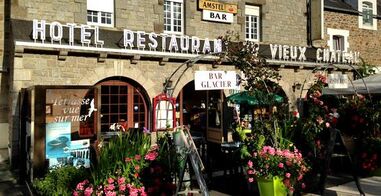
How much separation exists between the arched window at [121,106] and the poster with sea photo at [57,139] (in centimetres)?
355

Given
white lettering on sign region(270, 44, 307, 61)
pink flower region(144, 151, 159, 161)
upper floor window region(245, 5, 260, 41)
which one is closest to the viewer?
pink flower region(144, 151, 159, 161)

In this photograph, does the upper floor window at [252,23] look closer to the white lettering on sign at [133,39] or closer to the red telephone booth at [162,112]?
the white lettering on sign at [133,39]

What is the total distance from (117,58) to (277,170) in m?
6.71

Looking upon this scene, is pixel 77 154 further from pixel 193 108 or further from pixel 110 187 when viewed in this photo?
pixel 193 108

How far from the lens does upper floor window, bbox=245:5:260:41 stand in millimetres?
15008

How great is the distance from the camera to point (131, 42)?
1120 cm

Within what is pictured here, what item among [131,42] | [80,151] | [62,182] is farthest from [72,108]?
[131,42]

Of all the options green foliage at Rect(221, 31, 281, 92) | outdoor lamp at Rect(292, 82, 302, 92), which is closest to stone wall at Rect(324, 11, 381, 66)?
outdoor lamp at Rect(292, 82, 302, 92)

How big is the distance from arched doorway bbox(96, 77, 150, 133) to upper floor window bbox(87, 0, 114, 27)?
1.72 m

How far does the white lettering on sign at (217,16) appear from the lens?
13.6 meters

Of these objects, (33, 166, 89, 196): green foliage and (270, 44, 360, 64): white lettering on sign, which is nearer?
(33, 166, 89, 196): green foliage

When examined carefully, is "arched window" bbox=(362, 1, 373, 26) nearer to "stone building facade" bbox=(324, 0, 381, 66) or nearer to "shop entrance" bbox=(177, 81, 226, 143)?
"stone building facade" bbox=(324, 0, 381, 66)

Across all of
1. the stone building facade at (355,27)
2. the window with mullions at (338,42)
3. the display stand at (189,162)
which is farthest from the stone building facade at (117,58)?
the display stand at (189,162)

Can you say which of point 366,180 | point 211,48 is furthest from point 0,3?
point 366,180
